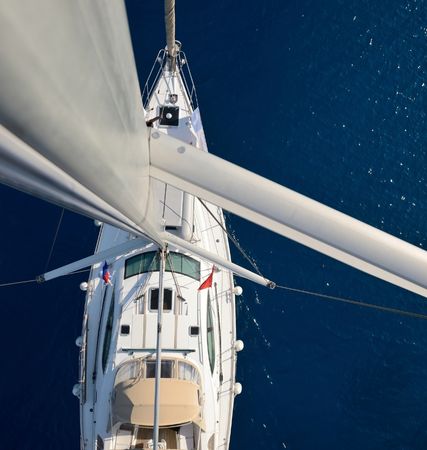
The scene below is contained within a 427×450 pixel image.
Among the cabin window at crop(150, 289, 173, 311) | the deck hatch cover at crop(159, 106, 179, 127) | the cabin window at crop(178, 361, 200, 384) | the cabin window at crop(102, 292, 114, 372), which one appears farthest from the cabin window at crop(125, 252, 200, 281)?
the deck hatch cover at crop(159, 106, 179, 127)

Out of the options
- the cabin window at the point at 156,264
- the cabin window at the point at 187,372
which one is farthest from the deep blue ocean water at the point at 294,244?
the cabin window at the point at 187,372

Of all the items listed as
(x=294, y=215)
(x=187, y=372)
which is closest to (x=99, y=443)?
(x=187, y=372)

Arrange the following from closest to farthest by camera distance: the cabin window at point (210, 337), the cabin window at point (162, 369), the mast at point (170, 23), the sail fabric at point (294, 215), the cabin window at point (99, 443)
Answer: the sail fabric at point (294, 215) < the mast at point (170, 23) < the cabin window at point (162, 369) < the cabin window at point (99, 443) < the cabin window at point (210, 337)

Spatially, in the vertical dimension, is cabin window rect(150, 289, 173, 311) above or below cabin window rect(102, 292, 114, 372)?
above

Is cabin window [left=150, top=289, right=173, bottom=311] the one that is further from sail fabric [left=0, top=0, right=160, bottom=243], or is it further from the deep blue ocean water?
sail fabric [left=0, top=0, right=160, bottom=243]

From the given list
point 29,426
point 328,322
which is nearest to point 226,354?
point 328,322

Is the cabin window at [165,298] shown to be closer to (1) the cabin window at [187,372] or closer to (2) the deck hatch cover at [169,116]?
(1) the cabin window at [187,372]
